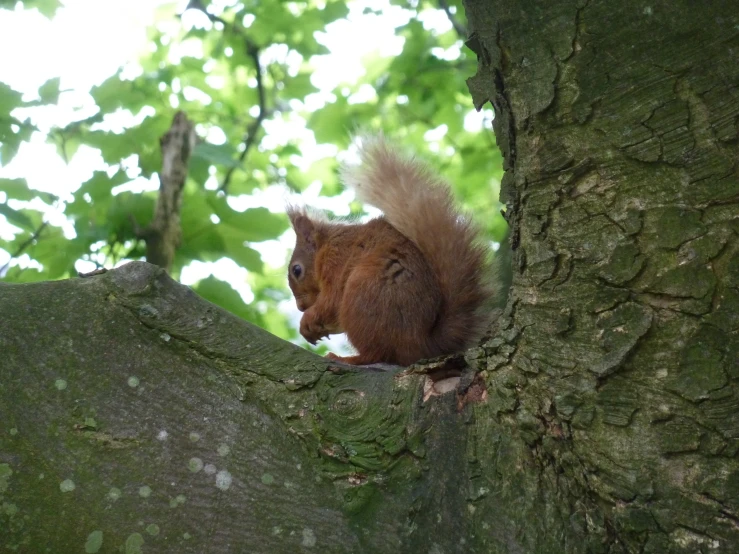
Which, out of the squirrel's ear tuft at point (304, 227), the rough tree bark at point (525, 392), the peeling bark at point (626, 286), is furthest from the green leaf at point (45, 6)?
the peeling bark at point (626, 286)

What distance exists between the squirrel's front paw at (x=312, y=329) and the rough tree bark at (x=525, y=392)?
4.79 feet

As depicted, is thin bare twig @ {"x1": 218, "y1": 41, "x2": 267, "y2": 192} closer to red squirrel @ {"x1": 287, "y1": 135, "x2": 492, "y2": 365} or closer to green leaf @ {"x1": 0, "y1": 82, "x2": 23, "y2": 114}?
green leaf @ {"x1": 0, "y1": 82, "x2": 23, "y2": 114}

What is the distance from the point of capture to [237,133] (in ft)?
17.5

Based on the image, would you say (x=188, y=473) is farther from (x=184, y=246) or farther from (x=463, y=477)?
(x=184, y=246)

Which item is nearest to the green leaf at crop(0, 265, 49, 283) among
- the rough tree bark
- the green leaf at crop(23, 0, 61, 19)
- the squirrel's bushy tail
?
the squirrel's bushy tail

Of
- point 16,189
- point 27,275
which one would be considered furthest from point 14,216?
point 27,275

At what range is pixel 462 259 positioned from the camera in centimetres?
A: 245

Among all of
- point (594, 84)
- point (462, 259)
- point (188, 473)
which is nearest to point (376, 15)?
point (462, 259)

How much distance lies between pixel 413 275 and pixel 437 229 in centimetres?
20

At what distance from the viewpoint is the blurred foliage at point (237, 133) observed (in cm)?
288

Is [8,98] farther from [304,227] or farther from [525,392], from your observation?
[525,392]

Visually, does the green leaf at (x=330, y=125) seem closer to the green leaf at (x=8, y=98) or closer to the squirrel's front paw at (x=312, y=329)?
the squirrel's front paw at (x=312, y=329)

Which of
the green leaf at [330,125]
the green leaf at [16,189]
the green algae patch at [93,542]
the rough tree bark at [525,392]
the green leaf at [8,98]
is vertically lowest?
the green algae patch at [93,542]

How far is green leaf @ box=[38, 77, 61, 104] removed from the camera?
302 cm
